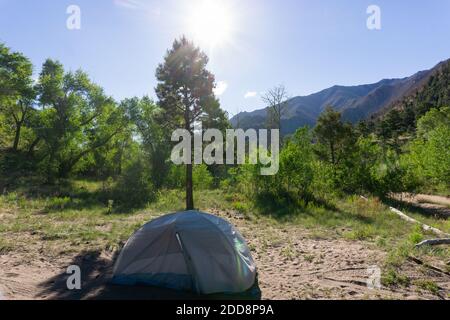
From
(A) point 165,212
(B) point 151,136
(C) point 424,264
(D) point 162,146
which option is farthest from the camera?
(B) point 151,136

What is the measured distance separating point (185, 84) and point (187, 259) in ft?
38.8

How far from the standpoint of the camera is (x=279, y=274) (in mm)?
7516

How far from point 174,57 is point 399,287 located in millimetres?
14379

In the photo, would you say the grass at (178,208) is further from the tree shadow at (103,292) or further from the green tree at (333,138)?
the green tree at (333,138)

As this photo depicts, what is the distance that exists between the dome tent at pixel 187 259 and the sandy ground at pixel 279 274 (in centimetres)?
31

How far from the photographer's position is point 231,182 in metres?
25.2

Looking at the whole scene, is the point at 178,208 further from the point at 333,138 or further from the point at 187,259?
the point at 333,138

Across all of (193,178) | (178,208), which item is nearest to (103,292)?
(178,208)

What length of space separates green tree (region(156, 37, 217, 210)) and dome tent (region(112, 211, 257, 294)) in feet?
33.7

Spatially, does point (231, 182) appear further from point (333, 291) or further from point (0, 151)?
point (0, 151)

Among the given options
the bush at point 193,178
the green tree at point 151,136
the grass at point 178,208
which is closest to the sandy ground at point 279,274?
the grass at point 178,208

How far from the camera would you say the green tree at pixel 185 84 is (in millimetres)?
16312

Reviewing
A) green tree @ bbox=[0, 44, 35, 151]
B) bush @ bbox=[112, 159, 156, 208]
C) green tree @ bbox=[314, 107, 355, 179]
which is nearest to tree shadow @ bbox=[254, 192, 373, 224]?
green tree @ bbox=[314, 107, 355, 179]
